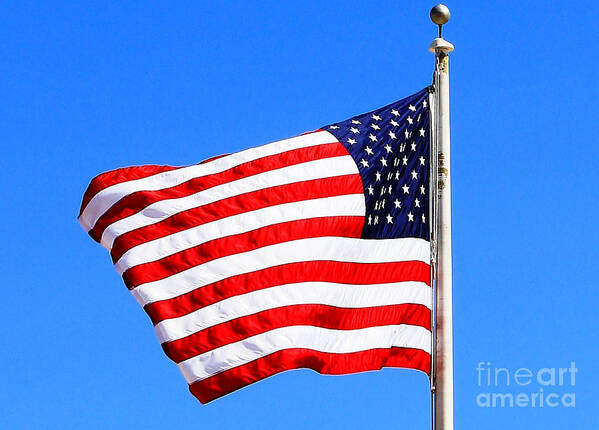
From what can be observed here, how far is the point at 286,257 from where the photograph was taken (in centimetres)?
1923

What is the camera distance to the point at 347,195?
1980cm

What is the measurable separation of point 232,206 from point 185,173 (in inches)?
39.8

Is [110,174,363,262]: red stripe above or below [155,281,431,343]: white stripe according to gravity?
above

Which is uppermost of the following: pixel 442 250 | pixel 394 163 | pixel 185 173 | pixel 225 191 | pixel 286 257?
pixel 394 163

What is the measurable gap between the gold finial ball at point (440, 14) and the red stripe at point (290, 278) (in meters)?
3.94

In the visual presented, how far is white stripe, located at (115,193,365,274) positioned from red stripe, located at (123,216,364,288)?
76 mm

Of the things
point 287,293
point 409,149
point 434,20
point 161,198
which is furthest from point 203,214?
point 434,20

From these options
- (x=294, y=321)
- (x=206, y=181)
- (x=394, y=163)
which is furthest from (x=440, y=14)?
(x=294, y=321)

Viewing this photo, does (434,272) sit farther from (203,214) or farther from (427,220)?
(203,214)

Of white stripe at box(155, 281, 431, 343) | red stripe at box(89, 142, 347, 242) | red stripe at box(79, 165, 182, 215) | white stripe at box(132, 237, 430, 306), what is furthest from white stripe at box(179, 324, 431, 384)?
red stripe at box(79, 165, 182, 215)

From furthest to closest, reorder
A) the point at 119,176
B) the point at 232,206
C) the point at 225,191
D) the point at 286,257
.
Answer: the point at 119,176
the point at 225,191
the point at 232,206
the point at 286,257

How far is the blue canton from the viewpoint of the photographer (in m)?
19.6

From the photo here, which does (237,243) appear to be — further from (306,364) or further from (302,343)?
(306,364)

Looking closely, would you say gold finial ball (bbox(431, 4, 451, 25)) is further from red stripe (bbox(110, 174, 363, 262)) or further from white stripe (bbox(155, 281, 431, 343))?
white stripe (bbox(155, 281, 431, 343))
